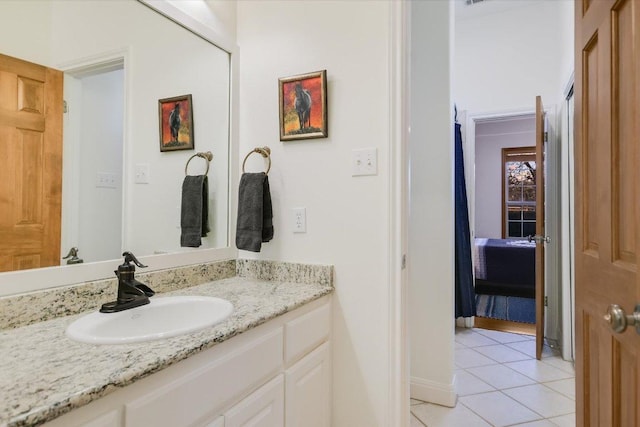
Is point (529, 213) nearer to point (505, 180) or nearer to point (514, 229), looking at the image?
point (514, 229)

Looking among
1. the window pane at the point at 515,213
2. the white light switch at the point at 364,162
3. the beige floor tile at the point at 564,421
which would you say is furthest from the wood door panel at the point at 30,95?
the window pane at the point at 515,213

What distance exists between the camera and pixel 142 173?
145 centimetres

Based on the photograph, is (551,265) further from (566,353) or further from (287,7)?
(287,7)

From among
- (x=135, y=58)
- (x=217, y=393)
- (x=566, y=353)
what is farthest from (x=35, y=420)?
(x=566, y=353)

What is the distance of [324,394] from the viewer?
1.49 metres

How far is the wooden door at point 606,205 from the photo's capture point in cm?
87

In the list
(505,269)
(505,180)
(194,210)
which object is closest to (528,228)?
(505,180)

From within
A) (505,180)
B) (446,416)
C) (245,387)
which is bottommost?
(446,416)

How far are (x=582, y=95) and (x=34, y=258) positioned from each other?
6.13 feet

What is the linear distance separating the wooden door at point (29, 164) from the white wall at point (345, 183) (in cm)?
86

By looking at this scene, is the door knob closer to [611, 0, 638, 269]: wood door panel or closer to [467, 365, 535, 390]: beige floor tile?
[611, 0, 638, 269]: wood door panel

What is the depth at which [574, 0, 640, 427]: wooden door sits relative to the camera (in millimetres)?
872

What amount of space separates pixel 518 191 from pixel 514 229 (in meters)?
0.72

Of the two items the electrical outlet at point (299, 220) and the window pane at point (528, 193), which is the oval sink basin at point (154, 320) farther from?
the window pane at point (528, 193)
